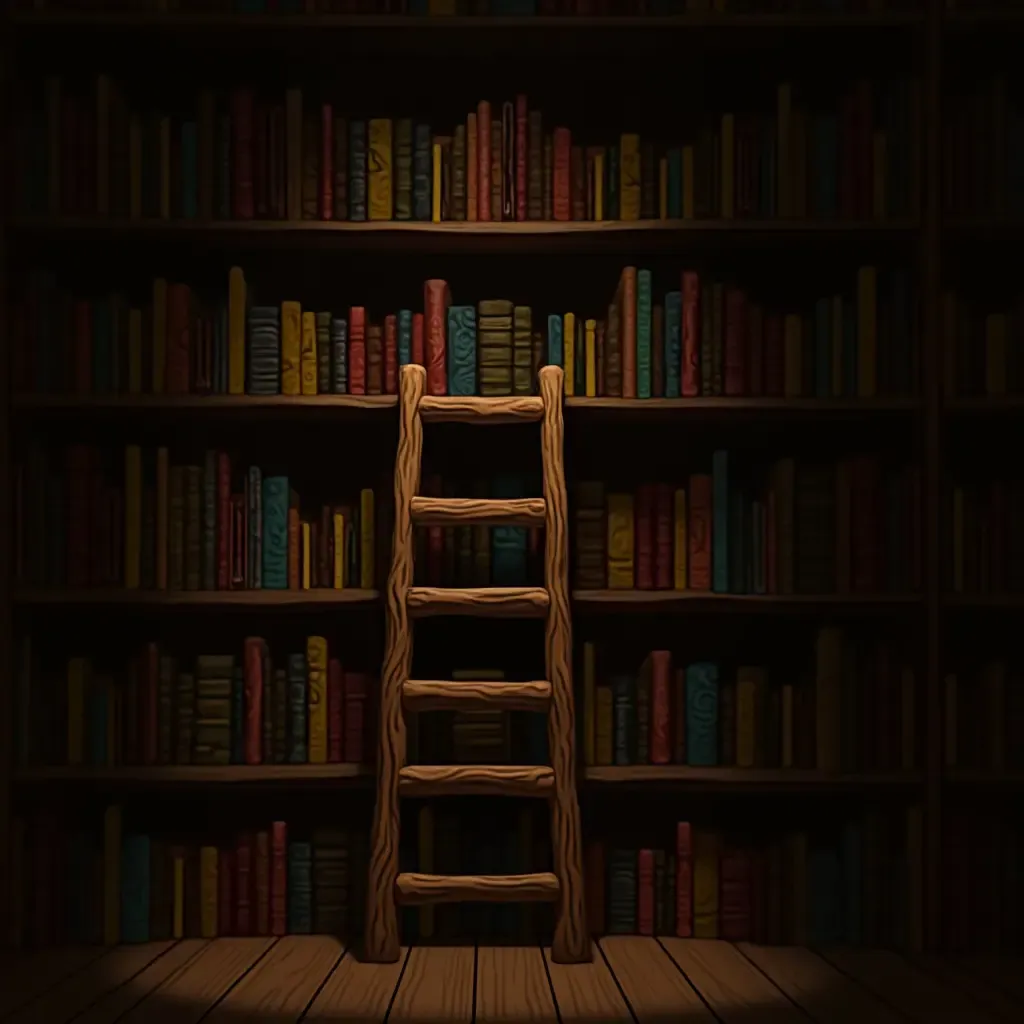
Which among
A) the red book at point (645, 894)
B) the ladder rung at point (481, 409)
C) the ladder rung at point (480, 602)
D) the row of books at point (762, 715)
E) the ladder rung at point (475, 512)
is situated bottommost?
the red book at point (645, 894)

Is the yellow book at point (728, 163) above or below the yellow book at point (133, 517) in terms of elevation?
above

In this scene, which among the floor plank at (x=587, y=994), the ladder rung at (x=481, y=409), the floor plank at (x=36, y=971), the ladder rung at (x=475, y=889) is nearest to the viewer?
the floor plank at (x=587, y=994)

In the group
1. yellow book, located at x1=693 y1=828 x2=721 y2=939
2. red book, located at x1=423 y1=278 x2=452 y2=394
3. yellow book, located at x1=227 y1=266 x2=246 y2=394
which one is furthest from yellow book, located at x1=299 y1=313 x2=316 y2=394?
yellow book, located at x1=693 y1=828 x2=721 y2=939

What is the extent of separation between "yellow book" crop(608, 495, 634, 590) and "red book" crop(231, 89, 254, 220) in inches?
38.1

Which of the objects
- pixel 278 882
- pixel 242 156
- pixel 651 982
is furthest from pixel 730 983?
pixel 242 156

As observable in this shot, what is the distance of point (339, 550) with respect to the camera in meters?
2.82

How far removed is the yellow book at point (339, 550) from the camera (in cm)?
281

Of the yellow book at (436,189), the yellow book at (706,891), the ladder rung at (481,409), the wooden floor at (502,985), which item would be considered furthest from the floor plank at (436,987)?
the yellow book at (436,189)

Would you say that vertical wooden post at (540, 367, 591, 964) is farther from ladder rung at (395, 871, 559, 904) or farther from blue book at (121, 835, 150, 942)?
blue book at (121, 835, 150, 942)

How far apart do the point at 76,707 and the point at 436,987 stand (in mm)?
934

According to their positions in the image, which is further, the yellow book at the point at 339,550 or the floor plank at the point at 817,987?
the yellow book at the point at 339,550

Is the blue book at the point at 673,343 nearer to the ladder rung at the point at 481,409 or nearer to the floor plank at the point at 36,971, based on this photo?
the ladder rung at the point at 481,409

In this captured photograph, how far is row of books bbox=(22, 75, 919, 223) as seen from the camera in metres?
2.78

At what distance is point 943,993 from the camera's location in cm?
243
